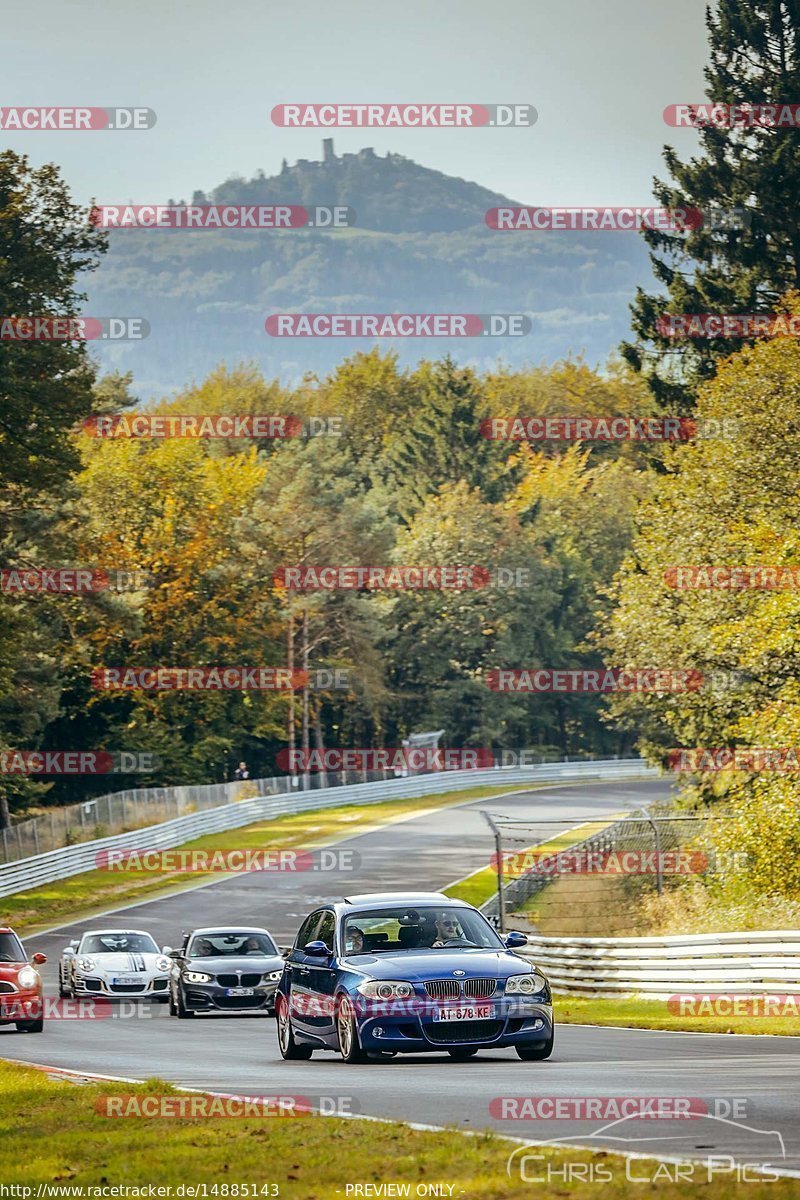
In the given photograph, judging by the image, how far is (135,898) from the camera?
172 feet

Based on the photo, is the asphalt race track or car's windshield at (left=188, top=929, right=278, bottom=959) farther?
car's windshield at (left=188, top=929, right=278, bottom=959)

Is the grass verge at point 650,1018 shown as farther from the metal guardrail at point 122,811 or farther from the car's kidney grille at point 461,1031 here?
the metal guardrail at point 122,811

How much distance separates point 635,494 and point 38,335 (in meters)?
59.9

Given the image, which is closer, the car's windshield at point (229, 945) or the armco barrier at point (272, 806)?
the car's windshield at point (229, 945)

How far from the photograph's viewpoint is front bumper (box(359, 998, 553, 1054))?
601 inches

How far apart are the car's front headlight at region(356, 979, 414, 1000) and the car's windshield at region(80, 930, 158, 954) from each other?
16.4 metres

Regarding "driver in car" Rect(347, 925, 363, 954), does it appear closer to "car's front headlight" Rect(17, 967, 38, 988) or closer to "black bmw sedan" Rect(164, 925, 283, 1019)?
"car's front headlight" Rect(17, 967, 38, 988)

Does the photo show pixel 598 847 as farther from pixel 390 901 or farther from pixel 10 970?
pixel 390 901

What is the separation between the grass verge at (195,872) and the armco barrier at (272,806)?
12.3 inches

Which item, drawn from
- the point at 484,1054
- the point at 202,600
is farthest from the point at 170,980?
the point at 202,600

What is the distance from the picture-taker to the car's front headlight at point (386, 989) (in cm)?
1523

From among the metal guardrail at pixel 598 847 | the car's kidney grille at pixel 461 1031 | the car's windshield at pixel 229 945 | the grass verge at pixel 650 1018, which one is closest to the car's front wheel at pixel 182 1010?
the car's windshield at pixel 229 945

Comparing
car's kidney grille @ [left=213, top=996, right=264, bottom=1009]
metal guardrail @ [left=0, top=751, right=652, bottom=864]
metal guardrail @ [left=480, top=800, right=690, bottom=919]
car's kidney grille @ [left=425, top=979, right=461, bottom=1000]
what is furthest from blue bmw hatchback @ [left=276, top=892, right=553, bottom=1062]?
metal guardrail @ [left=0, top=751, right=652, bottom=864]

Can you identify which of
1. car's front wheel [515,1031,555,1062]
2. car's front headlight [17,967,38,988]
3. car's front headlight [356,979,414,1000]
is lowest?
car's front headlight [17,967,38,988]
